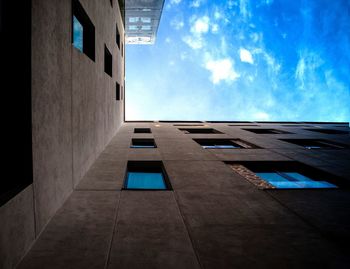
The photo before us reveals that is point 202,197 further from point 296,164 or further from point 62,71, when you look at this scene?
point 296,164

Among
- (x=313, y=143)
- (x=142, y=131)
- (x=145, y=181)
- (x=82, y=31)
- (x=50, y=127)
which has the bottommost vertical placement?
(x=145, y=181)

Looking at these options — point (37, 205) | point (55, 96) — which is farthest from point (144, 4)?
point (37, 205)

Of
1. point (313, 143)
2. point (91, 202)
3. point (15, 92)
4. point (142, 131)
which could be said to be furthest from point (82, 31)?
point (313, 143)

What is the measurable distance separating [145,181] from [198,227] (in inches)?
147

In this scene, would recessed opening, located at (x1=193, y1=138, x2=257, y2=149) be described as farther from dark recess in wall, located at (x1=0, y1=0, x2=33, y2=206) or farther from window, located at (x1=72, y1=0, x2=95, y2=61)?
dark recess in wall, located at (x1=0, y1=0, x2=33, y2=206)

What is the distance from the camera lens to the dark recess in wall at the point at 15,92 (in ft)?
10.8

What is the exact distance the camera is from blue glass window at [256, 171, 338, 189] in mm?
7336

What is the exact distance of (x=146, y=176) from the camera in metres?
8.21

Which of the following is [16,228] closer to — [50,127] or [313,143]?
[50,127]

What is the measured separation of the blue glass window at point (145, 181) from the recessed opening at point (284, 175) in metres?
2.91

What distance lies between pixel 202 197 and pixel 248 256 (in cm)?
228

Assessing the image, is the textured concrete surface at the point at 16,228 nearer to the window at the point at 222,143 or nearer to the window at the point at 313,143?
the window at the point at 222,143

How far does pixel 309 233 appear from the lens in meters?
4.12

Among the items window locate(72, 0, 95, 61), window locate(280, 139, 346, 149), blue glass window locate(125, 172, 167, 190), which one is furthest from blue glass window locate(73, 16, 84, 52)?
window locate(280, 139, 346, 149)
